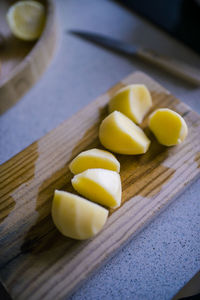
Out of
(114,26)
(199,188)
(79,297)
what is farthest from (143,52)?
(79,297)

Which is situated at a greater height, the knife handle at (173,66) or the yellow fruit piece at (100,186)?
the knife handle at (173,66)

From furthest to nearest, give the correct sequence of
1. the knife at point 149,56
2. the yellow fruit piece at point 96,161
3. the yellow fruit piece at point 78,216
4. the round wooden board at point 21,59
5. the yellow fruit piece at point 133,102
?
1. the knife at point 149,56
2. the round wooden board at point 21,59
3. the yellow fruit piece at point 133,102
4. the yellow fruit piece at point 96,161
5. the yellow fruit piece at point 78,216

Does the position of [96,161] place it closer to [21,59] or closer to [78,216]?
[78,216]

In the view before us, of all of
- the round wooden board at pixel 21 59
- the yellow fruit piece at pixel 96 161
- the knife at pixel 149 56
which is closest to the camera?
the yellow fruit piece at pixel 96 161

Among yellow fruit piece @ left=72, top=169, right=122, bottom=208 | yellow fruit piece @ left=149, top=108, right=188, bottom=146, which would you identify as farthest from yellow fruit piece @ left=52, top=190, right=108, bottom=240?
yellow fruit piece @ left=149, top=108, right=188, bottom=146

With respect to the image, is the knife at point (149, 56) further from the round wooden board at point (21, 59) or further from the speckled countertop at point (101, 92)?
the round wooden board at point (21, 59)

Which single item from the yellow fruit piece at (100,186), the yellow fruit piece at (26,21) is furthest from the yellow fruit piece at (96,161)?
the yellow fruit piece at (26,21)
